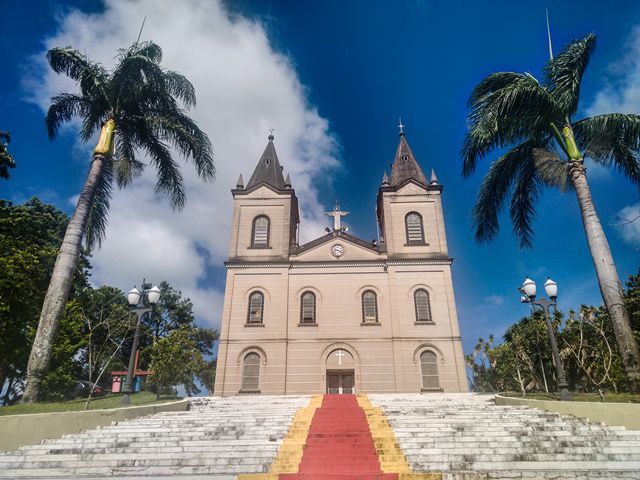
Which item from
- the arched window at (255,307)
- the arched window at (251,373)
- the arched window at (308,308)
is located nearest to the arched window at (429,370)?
the arched window at (308,308)

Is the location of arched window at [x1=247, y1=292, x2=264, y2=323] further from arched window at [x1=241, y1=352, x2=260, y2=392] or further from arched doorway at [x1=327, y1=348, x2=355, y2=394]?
arched doorway at [x1=327, y1=348, x2=355, y2=394]

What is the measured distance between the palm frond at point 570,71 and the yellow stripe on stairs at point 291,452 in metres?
12.2

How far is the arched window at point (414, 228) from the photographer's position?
24.0m

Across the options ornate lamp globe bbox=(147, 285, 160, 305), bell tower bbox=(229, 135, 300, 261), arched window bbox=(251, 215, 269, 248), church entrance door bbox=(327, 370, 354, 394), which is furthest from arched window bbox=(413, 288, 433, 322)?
ornate lamp globe bbox=(147, 285, 160, 305)

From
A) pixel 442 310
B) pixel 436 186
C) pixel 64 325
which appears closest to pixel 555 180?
pixel 442 310

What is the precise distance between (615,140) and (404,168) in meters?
14.5

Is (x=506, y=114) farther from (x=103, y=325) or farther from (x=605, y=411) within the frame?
(x=103, y=325)

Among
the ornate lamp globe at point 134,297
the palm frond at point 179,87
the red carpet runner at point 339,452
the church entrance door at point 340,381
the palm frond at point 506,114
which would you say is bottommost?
the red carpet runner at point 339,452

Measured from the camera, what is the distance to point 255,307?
2259 centimetres

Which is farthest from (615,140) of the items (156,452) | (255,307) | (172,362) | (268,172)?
(172,362)

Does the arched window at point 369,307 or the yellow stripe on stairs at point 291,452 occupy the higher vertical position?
the arched window at point 369,307

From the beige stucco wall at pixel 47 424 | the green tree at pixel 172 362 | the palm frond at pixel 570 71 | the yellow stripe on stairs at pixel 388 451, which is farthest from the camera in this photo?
the green tree at pixel 172 362

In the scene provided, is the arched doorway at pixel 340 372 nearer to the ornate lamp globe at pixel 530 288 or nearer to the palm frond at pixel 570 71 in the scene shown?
the ornate lamp globe at pixel 530 288

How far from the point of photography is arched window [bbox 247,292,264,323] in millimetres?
22252
